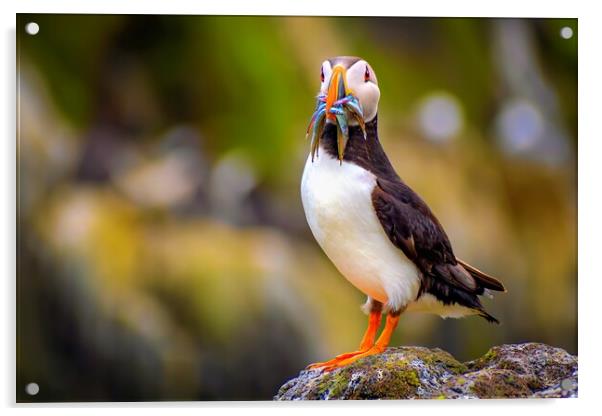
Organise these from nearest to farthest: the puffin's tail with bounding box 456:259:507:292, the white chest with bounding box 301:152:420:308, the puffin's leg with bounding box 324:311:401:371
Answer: the white chest with bounding box 301:152:420:308 → the puffin's leg with bounding box 324:311:401:371 → the puffin's tail with bounding box 456:259:507:292

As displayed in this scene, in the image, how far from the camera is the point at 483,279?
3.16 meters

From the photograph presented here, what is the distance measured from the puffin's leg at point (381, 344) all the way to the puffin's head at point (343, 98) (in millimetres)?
590

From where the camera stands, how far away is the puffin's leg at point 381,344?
3041 mm

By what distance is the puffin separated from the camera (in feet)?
9.65

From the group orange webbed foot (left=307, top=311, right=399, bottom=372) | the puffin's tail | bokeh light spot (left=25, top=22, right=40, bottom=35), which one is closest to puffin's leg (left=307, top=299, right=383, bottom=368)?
orange webbed foot (left=307, top=311, right=399, bottom=372)

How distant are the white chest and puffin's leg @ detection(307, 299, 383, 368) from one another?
0.08 metres

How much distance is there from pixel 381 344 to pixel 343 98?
854mm

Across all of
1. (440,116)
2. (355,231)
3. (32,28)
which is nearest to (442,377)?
(355,231)

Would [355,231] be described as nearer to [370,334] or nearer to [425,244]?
[425,244]

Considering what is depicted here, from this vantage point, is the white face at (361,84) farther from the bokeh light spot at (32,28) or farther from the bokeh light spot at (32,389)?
the bokeh light spot at (32,389)

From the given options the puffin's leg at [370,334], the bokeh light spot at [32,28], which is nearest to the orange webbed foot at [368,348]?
the puffin's leg at [370,334]

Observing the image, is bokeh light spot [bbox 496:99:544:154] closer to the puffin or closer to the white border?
the white border

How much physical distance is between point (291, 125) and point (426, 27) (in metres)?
0.61
